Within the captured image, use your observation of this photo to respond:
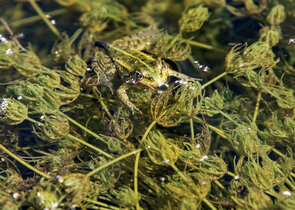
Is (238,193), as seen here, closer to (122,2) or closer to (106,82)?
(106,82)

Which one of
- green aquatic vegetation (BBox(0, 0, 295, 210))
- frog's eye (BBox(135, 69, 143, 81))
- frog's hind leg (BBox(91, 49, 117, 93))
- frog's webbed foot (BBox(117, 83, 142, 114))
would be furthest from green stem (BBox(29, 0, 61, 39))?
frog's eye (BBox(135, 69, 143, 81))

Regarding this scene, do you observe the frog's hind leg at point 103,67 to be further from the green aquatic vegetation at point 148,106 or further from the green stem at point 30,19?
the green stem at point 30,19

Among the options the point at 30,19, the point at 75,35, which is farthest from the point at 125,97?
the point at 30,19

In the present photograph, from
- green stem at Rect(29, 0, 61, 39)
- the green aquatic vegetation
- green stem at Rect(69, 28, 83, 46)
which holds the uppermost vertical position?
green stem at Rect(29, 0, 61, 39)

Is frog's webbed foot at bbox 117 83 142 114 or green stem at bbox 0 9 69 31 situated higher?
green stem at bbox 0 9 69 31

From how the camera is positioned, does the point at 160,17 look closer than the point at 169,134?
No

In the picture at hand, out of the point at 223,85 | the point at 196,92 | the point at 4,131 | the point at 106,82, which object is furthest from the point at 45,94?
the point at 223,85

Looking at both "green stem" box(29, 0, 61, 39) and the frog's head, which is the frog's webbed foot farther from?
"green stem" box(29, 0, 61, 39)
